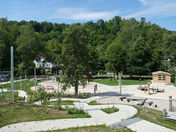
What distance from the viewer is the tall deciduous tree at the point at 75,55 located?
18.3 metres

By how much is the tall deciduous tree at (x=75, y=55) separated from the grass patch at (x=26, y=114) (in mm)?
7854

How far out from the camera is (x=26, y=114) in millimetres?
9398

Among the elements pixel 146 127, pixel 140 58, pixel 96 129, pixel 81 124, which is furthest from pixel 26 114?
pixel 140 58

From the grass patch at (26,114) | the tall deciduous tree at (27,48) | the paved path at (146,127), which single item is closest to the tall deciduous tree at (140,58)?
the tall deciduous tree at (27,48)

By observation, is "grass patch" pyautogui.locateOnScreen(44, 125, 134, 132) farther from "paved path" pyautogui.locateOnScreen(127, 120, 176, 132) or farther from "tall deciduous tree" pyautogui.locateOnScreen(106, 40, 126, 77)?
"tall deciduous tree" pyautogui.locateOnScreen(106, 40, 126, 77)

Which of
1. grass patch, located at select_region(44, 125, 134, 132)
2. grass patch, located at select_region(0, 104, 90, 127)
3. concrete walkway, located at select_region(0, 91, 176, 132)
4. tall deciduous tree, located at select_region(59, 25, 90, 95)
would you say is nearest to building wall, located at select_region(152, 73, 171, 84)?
tall deciduous tree, located at select_region(59, 25, 90, 95)

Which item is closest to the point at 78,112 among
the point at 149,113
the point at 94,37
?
the point at 149,113

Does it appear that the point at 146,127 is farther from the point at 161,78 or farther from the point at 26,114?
the point at 161,78

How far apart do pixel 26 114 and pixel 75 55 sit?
10.5 meters

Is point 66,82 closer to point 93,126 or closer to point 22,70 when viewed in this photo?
point 93,126

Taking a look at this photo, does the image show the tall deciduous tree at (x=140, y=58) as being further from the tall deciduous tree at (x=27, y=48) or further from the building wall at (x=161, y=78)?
the tall deciduous tree at (x=27, y=48)

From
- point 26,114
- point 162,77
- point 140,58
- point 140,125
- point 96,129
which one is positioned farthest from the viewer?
point 140,58

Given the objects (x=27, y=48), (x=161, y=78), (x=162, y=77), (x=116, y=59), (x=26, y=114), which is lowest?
(x=26, y=114)

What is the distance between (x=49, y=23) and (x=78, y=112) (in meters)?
124
